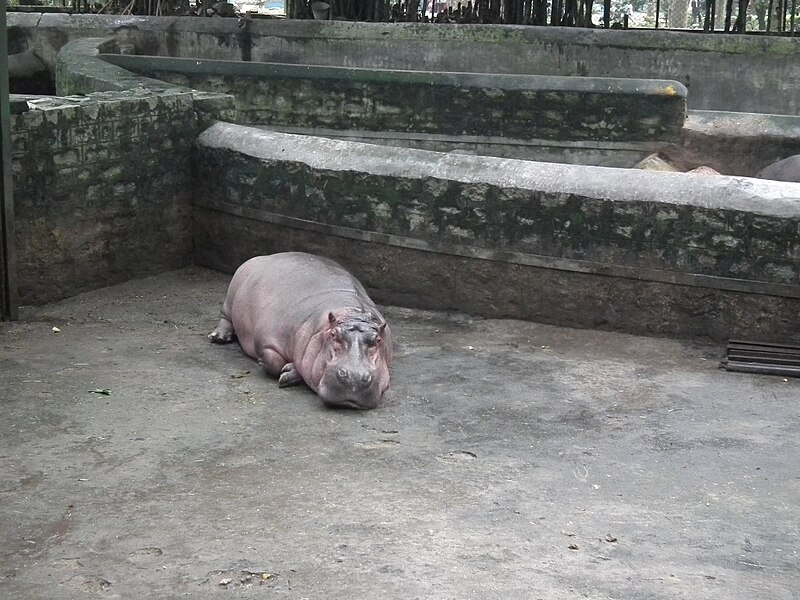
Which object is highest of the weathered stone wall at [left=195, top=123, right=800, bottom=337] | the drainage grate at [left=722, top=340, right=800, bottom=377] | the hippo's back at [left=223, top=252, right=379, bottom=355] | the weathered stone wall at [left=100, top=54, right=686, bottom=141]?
the weathered stone wall at [left=100, top=54, right=686, bottom=141]

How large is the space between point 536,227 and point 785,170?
353 cm

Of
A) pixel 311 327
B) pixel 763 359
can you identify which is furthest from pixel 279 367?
pixel 763 359

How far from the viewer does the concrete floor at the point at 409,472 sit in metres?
4.46

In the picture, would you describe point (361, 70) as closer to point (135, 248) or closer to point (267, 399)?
point (135, 248)

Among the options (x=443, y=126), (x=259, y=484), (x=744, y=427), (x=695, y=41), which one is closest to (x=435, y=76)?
(x=443, y=126)

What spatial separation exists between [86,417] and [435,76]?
235 inches

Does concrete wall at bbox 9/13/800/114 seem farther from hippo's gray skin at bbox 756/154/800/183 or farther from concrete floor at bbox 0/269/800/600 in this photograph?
concrete floor at bbox 0/269/800/600

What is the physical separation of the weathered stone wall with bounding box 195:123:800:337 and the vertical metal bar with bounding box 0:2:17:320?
1.87m

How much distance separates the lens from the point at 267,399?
6551mm

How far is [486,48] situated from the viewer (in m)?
13.7

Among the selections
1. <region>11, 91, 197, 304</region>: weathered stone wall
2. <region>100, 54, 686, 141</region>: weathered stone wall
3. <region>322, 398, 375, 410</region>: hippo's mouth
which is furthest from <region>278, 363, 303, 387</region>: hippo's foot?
<region>100, 54, 686, 141</region>: weathered stone wall

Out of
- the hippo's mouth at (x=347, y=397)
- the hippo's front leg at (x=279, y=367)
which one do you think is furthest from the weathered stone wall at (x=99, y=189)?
the hippo's mouth at (x=347, y=397)

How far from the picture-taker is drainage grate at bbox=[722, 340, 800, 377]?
6949 mm

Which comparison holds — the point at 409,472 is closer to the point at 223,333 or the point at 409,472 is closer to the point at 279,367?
the point at 279,367
